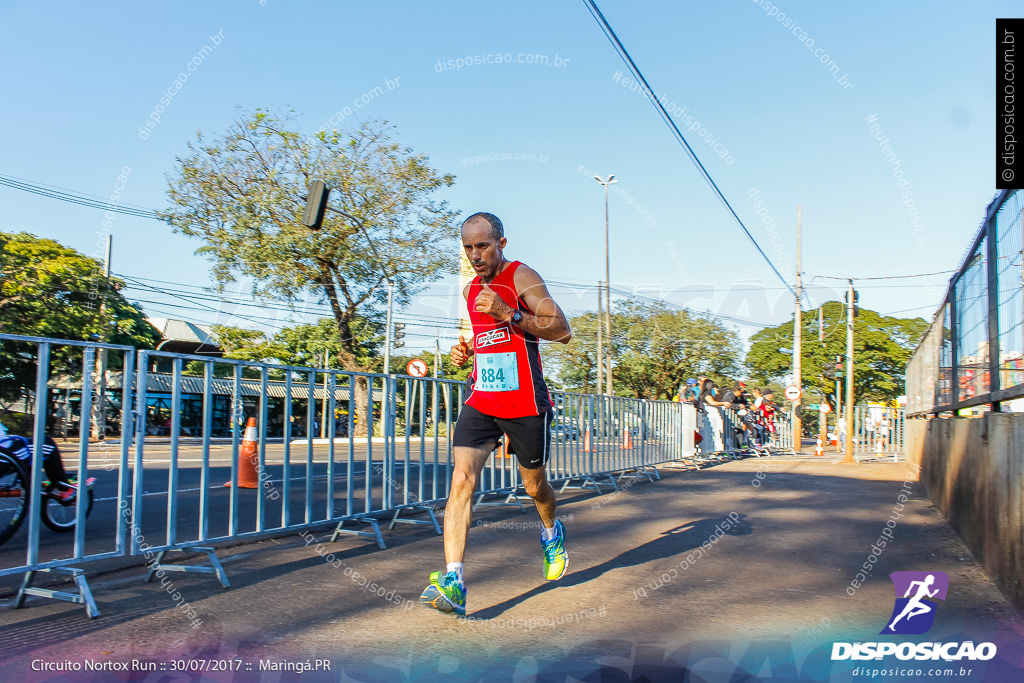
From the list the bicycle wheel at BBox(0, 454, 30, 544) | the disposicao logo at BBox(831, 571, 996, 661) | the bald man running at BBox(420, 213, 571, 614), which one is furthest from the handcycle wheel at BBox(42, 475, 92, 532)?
the disposicao logo at BBox(831, 571, 996, 661)

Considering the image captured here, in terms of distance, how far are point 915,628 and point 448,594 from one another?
2.20 m

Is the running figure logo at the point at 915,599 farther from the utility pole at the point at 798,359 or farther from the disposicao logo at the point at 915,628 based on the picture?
the utility pole at the point at 798,359

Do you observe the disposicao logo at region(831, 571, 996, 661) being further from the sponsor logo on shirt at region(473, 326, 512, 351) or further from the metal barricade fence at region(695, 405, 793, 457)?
the metal barricade fence at region(695, 405, 793, 457)

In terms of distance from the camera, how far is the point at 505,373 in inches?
166

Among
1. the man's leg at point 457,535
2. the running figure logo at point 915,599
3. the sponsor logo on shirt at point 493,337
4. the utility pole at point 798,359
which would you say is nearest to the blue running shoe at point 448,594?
the man's leg at point 457,535

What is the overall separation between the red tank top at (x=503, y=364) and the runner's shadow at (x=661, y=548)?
3.27 ft

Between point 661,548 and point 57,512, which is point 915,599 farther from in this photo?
point 57,512

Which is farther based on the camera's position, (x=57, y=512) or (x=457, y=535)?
(x=57, y=512)

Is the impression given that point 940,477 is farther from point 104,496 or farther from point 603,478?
point 104,496

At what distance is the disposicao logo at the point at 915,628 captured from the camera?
3.29 metres

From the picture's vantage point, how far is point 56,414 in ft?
15.2

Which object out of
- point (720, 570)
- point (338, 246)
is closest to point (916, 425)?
point (720, 570)

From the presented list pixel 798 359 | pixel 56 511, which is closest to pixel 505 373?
pixel 56 511

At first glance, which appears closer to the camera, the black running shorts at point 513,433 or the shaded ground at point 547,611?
the shaded ground at point 547,611
